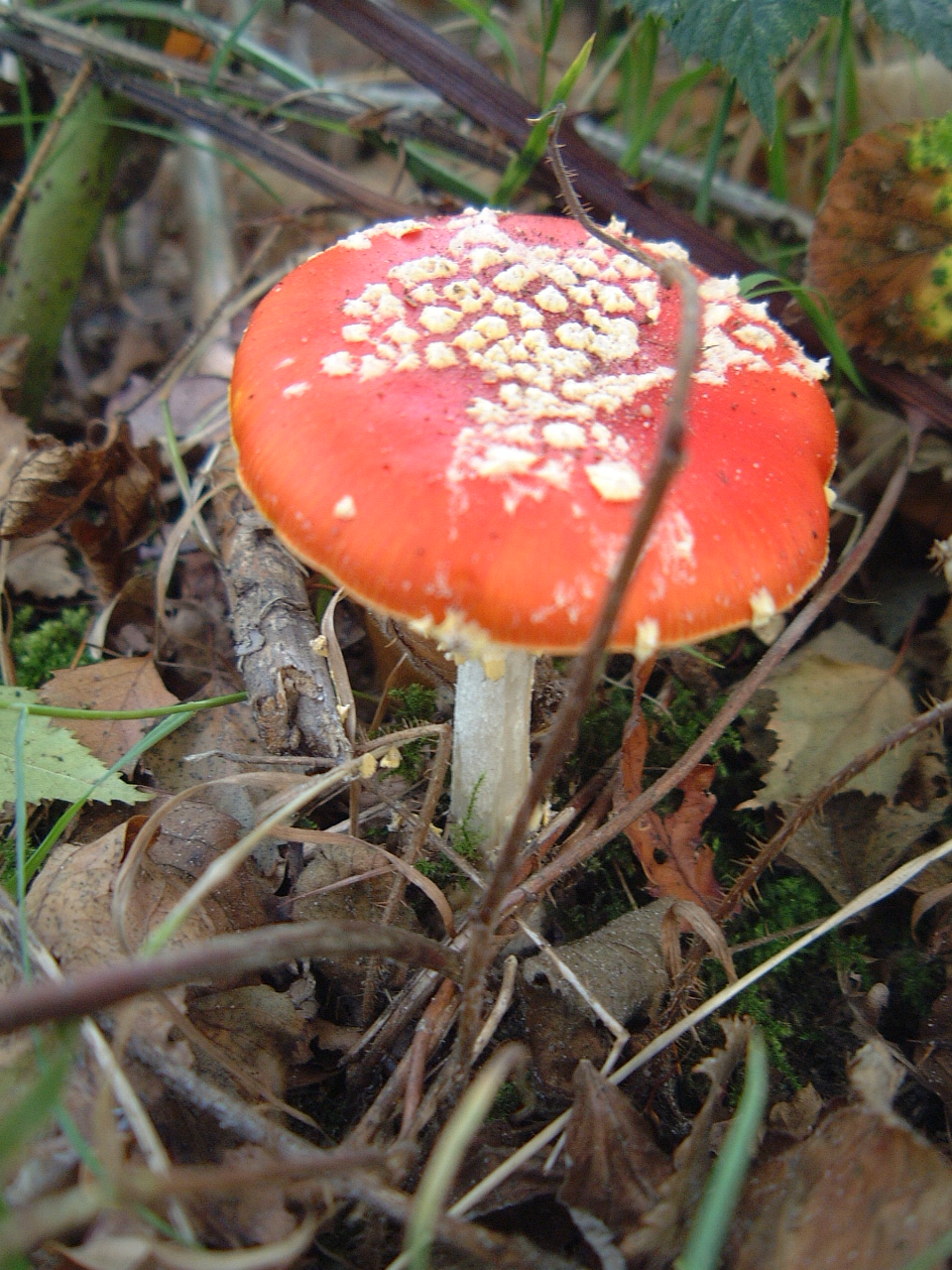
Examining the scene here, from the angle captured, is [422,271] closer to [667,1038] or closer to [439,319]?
[439,319]

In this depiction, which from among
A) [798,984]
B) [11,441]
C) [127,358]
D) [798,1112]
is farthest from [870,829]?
[127,358]

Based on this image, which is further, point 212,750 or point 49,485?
point 49,485

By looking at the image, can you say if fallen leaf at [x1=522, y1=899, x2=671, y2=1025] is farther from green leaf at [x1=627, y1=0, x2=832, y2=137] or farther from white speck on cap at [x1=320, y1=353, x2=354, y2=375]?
green leaf at [x1=627, y1=0, x2=832, y2=137]

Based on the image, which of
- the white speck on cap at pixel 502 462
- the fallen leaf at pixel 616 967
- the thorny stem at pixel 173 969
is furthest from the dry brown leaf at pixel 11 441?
the fallen leaf at pixel 616 967

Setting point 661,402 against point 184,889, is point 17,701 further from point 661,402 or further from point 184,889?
point 661,402

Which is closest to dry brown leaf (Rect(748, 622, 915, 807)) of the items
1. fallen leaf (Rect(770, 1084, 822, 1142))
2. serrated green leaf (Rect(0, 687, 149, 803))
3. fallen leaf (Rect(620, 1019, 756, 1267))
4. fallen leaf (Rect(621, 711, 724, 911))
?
fallen leaf (Rect(621, 711, 724, 911))

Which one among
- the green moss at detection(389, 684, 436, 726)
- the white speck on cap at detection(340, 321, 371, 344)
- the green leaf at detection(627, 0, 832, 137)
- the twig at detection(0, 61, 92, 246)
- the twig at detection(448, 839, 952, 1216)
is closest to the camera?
the twig at detection(448, 839, 952, 1216)

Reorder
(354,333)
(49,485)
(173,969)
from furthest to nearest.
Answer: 1. (49,485)
2. (354,333)
3. (173,969)

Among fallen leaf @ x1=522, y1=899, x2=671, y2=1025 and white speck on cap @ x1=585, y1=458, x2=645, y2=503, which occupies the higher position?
white speck on cap @ x1=585, y1=458, x2=645, y2=503
